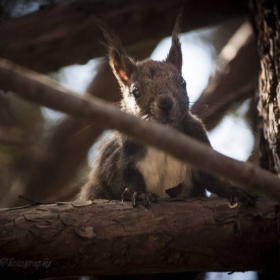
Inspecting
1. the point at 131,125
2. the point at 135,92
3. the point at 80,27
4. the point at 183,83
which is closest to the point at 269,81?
the point at 183,83

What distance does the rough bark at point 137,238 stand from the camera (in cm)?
355

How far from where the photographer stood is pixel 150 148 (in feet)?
14.5

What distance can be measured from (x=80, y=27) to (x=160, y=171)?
1.65 m

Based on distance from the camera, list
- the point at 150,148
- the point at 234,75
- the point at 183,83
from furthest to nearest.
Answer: the point at 234,75, the point at 183,83, the point at 150,148

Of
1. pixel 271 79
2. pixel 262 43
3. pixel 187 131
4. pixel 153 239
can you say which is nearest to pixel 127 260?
pixel 153 239

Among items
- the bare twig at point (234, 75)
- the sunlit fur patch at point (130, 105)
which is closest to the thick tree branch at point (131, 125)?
the sunlit fur patch at point (130, 105)

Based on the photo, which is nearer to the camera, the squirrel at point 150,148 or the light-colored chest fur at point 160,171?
the squirrel at point 150,148

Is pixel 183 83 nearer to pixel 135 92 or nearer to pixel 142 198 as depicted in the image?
pixel 135 92

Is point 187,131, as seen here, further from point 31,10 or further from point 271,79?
point 31,10

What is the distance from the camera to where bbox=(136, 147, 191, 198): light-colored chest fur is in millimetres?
4469

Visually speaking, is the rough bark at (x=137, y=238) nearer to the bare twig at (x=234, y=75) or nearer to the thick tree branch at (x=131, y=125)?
the thick tree branch at (x=131, y=125)

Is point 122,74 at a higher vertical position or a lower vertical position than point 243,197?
higher

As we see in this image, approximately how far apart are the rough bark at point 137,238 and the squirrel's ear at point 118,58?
1487 millimetres

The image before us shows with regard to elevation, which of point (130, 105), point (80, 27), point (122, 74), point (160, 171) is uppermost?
point (80, 27)
